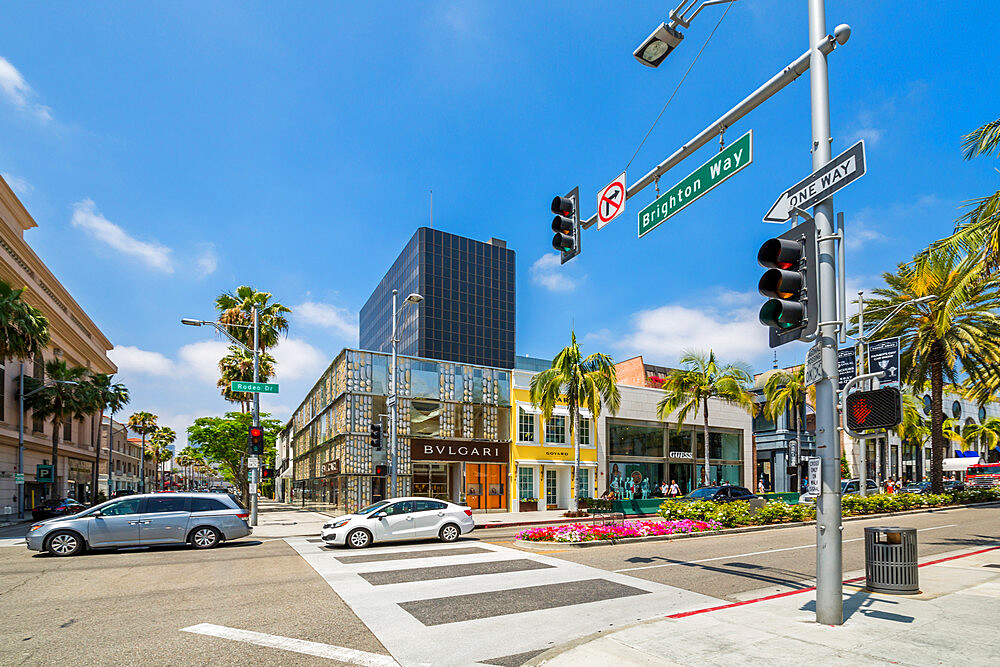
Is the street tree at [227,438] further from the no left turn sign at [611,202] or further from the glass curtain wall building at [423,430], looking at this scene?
the no left turn sign at [611,202]

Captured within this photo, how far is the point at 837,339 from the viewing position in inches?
294

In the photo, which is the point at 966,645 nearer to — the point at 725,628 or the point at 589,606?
the point at 725,628

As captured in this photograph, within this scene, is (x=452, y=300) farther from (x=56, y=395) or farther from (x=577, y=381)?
(x=577, y=381)

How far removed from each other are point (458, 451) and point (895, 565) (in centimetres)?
2502

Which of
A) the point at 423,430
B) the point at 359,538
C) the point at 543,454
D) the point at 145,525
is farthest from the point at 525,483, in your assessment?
the point at 145,525

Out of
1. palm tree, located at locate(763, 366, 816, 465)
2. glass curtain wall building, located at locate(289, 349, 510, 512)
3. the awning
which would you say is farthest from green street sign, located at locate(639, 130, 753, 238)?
the awning

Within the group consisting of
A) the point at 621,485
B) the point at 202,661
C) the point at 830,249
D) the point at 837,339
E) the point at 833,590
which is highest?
the point at 830,249

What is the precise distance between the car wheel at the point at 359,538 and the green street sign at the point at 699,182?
40.1 ft

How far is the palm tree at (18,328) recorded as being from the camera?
98.2ft

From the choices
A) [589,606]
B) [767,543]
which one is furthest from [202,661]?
[767,543]

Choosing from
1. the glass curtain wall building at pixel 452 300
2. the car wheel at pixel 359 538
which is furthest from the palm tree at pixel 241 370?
the glass curtain wall building at pixel 452 300

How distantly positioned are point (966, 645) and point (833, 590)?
4.26 ft

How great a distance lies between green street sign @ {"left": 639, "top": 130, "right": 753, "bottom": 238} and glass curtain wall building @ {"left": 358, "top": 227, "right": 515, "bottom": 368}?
94752 millimetres

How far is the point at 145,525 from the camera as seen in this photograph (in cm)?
1697
